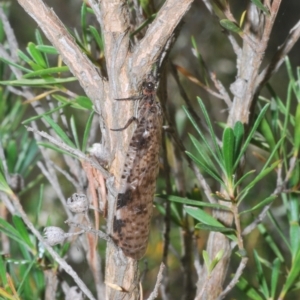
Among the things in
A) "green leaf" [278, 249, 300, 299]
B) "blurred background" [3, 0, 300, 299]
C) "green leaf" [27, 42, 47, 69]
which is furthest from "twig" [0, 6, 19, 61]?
"blurred background" [3, 0, 300, 299]

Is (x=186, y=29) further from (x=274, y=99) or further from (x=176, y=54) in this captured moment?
(x=274, y=99)

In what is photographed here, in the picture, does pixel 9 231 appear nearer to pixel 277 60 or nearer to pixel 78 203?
pixel 78 203

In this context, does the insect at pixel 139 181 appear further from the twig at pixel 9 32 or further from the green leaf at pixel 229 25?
the twig at pixel 9 32

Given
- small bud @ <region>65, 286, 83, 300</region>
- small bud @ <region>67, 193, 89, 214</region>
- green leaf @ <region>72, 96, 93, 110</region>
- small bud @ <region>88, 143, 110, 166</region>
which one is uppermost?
green leaf @ <region>72, 96, 93, 110</region>

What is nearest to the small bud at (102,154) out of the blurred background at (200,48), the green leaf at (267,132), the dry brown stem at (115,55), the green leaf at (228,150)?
the dry brown stem at (115,55)

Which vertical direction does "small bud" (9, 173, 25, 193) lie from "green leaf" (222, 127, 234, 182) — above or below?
below

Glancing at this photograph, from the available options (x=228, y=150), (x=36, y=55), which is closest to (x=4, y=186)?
(x=36, y=55)

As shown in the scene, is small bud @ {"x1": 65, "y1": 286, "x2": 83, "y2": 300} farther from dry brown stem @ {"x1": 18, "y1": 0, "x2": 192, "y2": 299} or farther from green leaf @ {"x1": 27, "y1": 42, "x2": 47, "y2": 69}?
green leaf @ {"x1": 27, "y1": 42, "x2": 47, "y2": 69}
